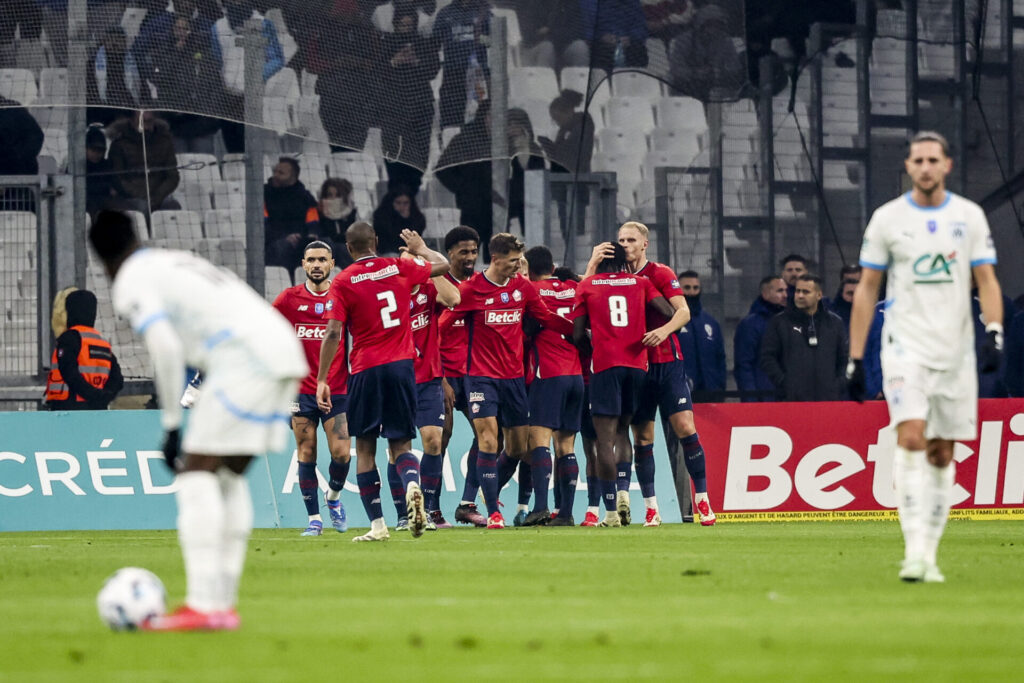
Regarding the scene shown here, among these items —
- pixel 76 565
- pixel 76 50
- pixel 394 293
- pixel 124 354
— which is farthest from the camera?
pixel 124 354

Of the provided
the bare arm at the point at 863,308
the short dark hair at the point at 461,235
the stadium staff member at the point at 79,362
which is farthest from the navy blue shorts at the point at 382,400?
the stadium staff member at the point at 79,362

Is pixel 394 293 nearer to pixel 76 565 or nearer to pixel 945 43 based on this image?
pixel 76 565

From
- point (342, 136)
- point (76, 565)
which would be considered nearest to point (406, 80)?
point (342, 136)

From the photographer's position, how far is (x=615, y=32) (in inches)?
738

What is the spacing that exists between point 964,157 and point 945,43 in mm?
1363

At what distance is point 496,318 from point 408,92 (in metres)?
4.35

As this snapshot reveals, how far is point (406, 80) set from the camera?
60.4ft

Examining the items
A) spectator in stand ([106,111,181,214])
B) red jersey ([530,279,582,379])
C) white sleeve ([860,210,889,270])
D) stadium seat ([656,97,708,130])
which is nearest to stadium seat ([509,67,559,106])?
stadium seat ([656,97,708,130])

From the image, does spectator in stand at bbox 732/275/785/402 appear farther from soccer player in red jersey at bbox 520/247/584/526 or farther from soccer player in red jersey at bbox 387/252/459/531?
soccer player in red jersey at bbox 387/252/459/531

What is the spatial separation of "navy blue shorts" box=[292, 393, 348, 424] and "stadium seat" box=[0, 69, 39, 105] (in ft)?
16.9

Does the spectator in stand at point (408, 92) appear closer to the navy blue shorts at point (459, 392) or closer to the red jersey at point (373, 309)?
the navy blue shorts at point (459, 392)

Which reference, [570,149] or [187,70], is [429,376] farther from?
[187,70]

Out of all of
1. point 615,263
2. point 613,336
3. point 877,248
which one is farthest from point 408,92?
point 877,248

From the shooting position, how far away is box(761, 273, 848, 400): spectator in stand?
16938 millimetres
